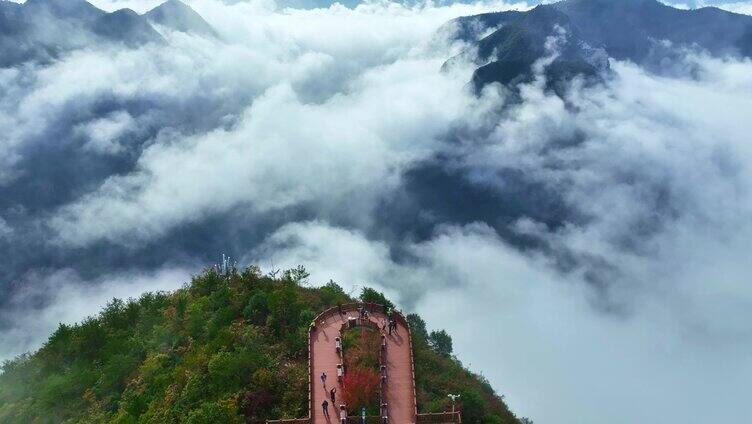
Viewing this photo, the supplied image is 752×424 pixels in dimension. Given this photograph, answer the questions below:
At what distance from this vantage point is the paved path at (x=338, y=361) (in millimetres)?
52094

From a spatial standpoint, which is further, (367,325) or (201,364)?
(367,325)

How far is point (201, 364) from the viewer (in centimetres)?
6009

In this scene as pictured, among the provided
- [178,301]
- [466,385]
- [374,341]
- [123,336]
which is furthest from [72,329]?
[466,385]

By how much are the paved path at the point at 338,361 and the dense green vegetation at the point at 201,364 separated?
4.38 ft

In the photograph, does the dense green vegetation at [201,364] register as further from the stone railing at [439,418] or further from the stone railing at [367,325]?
the stone railing at [439,418]

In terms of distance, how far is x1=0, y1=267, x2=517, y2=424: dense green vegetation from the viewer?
55.1 metres

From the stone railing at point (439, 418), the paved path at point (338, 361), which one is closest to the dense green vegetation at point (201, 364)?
the paved path at point (338, 361)

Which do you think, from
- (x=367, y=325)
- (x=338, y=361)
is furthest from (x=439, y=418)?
(x=367, y=325)

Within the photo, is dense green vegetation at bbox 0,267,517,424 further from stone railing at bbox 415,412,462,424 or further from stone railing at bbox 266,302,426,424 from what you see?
stone railing at bbox 415,412,462,424

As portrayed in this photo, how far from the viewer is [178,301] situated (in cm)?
8250

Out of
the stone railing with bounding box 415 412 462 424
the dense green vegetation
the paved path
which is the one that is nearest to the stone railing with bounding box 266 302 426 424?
the stone railing with bounding box 415 412 462 424

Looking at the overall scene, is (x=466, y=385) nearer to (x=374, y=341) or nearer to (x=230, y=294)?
(x=374, y=341)

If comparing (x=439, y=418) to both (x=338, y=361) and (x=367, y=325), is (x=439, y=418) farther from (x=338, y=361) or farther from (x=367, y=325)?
(x=367, y=325)

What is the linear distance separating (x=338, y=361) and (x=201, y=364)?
44.1ft
